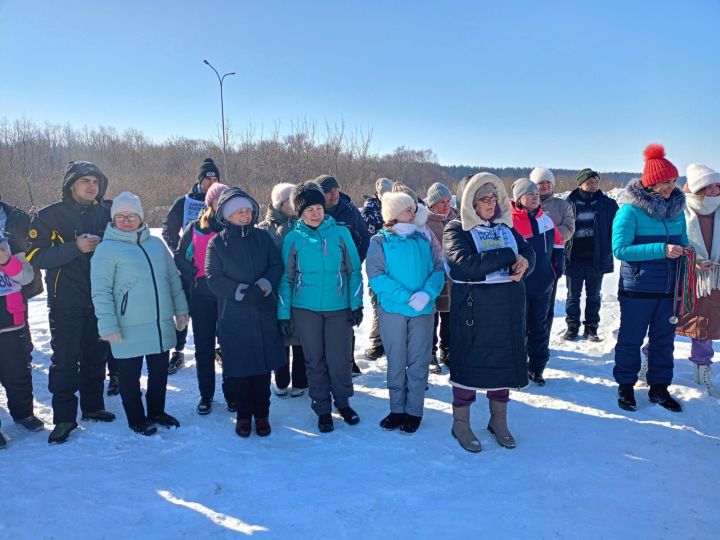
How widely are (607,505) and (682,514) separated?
386 millimetres

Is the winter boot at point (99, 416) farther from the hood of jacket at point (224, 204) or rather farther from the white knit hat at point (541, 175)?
the white knit hat at point (541, 175)

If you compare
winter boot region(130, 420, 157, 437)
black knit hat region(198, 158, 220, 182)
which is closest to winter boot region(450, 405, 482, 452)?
winter boot region(130, 420, 157, 437)

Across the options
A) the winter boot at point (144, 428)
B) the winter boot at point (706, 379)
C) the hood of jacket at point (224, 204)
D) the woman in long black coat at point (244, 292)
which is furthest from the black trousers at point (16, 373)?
the winter boot at point (706, 379)

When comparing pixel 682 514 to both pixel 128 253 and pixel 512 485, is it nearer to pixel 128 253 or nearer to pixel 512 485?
pixel 512 485

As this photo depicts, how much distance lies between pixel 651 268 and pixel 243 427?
3.51 meters

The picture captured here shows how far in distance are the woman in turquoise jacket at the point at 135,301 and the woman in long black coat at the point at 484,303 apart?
219cm

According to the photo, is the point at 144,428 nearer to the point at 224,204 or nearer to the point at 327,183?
the point at 224,204

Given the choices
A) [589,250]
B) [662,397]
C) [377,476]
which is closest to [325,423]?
→ [377,476]

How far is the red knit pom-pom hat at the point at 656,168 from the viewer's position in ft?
12.6

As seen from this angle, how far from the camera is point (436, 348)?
17.2 ft

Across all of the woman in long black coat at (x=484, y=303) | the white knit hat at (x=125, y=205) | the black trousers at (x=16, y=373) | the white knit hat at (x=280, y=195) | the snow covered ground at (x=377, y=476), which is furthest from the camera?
the white knit hat at (x=280, y=195)

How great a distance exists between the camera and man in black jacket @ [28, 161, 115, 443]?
3.60 meters

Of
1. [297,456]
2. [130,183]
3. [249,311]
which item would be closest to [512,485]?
[297,456]

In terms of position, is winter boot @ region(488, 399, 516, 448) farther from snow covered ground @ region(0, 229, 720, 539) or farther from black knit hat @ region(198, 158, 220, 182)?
black knit hat @ region(198, 158, 220, 182)
